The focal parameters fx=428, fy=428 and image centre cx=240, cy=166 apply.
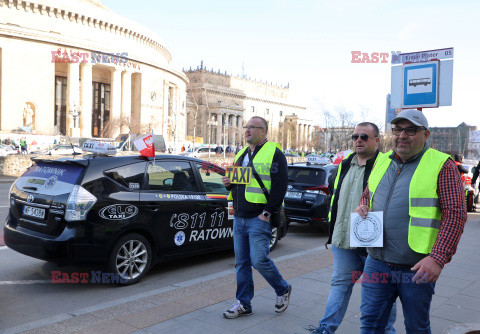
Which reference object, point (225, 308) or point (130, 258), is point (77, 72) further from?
point (225, 308)

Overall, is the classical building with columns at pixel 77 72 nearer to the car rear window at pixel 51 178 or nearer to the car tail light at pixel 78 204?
the car rear window at pixel 51 178

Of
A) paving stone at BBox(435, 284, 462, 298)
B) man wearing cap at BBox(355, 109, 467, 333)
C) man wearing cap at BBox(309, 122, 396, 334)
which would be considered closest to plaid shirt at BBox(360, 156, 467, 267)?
man wearing cap at BBox(355, 109, 467, 333)

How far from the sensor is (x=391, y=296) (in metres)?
2.89

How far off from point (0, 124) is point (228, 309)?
52912 millimetres

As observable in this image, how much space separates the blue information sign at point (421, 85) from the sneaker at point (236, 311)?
437 centimetres

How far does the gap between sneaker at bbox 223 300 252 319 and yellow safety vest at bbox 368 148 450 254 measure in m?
2.22

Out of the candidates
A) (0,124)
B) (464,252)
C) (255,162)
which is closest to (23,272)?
(255,162)

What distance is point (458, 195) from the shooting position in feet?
8.36

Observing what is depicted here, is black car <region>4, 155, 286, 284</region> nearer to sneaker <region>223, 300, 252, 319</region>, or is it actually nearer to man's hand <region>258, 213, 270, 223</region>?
sneaker <region>223, 300, 252, 319</region>

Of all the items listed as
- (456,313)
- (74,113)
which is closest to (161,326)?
(456,313)

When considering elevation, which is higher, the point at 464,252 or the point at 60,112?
the point at 60,112

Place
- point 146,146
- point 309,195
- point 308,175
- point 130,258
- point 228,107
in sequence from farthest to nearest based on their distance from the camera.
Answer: point 228,107, point 308,175, point 309,195, point 146,146, point 130,258

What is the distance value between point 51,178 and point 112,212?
890 millimetres

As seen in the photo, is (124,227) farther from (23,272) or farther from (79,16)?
(79,16)
